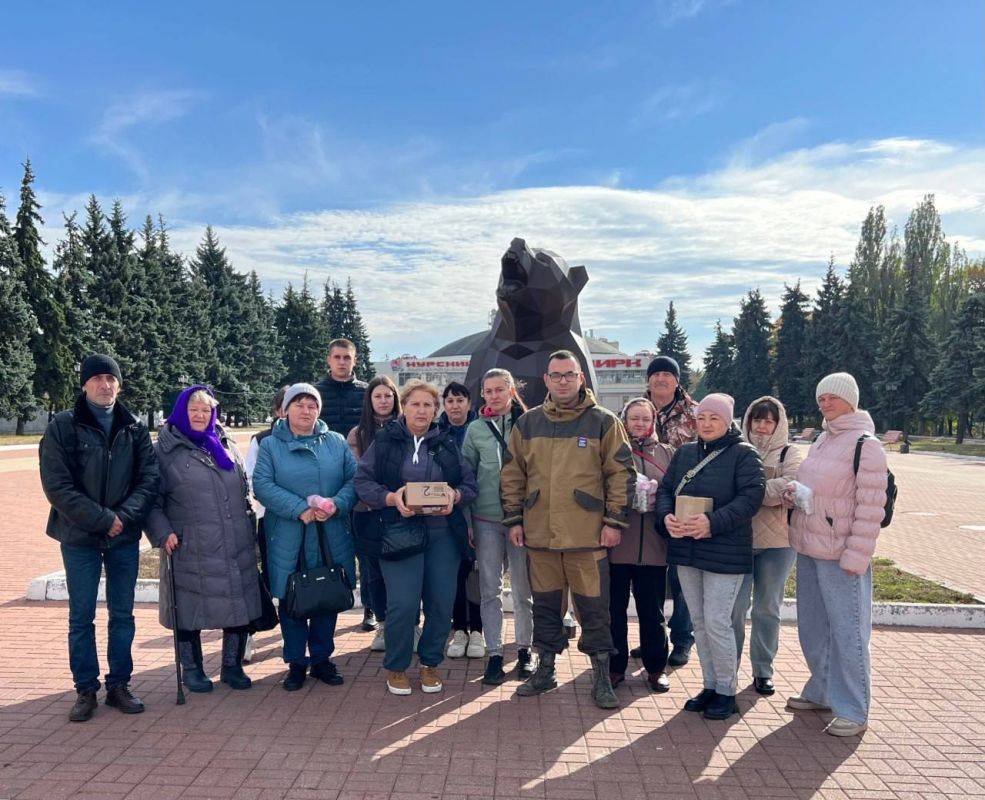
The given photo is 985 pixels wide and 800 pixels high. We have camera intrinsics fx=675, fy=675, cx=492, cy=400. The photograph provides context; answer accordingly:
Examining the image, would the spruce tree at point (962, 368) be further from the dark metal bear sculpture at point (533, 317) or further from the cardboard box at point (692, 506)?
the cardboard box at point (692, 506)

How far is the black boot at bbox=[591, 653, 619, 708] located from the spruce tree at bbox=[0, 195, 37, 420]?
2975 centimetres

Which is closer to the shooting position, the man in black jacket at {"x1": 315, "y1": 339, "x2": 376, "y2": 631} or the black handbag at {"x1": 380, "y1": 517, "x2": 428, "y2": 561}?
the black handbag at {"x1": 380, "y1": 517, "x2": 428, "y2": 561}

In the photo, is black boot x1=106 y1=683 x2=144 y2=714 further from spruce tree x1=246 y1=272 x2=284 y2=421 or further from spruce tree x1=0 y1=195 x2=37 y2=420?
spruce tree x1=246 y1=272 x2=284 y2=421

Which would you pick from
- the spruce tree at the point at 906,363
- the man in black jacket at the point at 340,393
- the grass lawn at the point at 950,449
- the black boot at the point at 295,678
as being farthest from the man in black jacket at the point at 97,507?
the spruce tree at the point at 906,363

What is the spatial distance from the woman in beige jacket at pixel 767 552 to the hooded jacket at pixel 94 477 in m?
3.38

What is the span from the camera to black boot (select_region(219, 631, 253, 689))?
400 cm

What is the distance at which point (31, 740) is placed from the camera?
10.9ft

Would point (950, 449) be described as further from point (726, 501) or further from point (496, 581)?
point (496, 581)

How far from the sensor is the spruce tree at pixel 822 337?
3881 cm

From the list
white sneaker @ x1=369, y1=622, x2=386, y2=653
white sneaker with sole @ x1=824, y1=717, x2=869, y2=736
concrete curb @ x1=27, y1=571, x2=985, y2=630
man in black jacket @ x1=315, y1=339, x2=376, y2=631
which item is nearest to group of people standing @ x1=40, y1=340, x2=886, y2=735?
white sneaker with sole @ x1=824, y1=717, x2=869, y2=736

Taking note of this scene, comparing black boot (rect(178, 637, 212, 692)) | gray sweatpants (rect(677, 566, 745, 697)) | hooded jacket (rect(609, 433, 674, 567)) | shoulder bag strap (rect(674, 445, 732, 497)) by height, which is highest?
shoulder bag strap (rect(674, 445, 732, 497))

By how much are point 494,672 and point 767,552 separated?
1.76 metres

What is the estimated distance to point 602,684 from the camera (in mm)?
3797

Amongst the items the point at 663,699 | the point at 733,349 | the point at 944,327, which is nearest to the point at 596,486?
the point at 663,699
